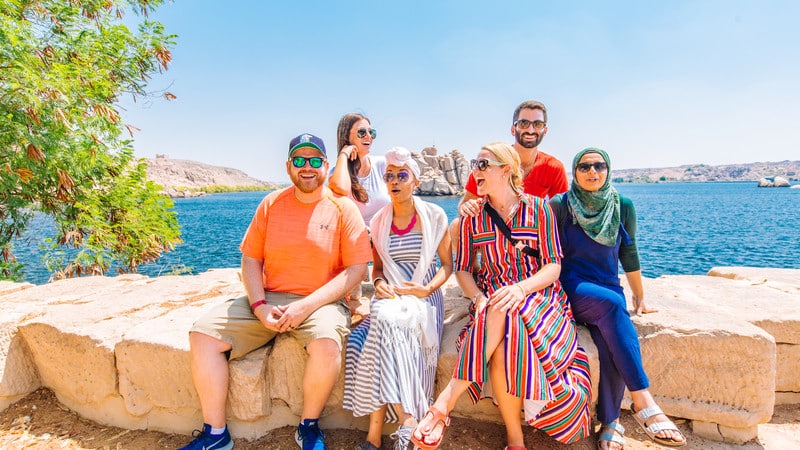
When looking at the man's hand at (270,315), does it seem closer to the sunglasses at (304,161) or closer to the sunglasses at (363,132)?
the sunglasses at (304,161)

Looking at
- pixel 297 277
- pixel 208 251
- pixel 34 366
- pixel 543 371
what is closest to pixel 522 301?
pixel 543 371

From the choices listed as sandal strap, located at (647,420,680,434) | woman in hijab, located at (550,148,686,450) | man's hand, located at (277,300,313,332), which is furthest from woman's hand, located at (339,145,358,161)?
sandal strap, located at (647,420,680,434)

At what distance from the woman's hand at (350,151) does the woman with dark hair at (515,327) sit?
5.04 feet

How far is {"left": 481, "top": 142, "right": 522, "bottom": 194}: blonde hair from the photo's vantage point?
2.93 metres

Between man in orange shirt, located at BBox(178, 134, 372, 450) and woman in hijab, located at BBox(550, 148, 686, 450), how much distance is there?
1571 mm

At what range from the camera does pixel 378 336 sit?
265cm

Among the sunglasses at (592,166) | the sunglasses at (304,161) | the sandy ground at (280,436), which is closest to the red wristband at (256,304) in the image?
the sandy ground at (280,436)

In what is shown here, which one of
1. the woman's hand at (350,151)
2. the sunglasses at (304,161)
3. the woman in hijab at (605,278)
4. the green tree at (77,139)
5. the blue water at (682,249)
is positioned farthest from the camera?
the blue water at (682,249)

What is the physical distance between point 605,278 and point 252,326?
2.60 metres

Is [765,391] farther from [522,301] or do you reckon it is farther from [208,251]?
[208,251]

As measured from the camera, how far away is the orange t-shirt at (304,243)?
306 cm

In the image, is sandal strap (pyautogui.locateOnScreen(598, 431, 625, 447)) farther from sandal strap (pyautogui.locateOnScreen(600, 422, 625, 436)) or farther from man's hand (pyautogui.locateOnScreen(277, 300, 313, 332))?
man's hand (pyautogui.locateOnScreen(277, 300, 313, 332))

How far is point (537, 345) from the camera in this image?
2486 millimetres

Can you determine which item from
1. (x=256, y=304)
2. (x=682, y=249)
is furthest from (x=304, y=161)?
(x=682, y=249)
